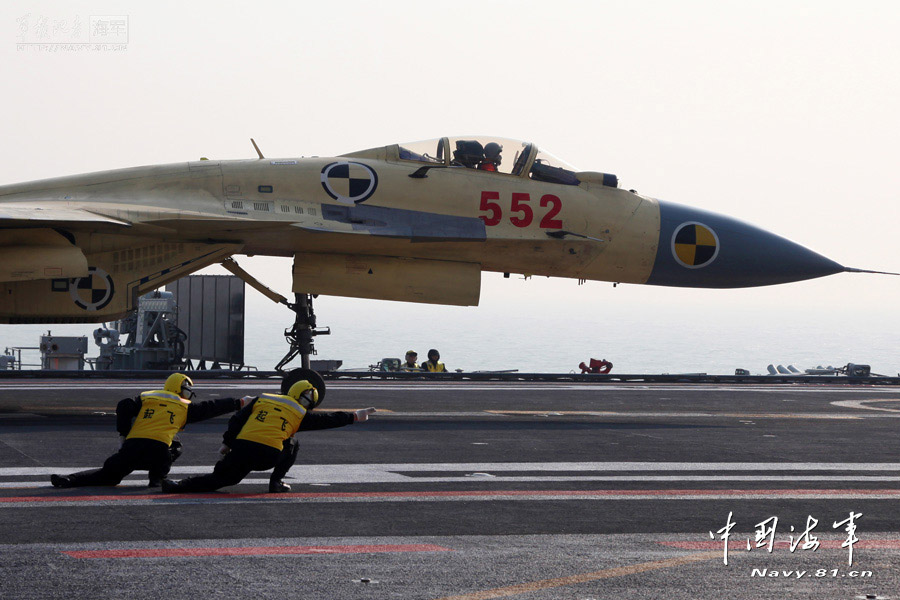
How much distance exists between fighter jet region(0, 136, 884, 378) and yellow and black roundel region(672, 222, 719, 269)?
27 mm

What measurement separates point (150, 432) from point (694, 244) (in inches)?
473

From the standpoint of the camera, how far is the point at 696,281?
21141 mm

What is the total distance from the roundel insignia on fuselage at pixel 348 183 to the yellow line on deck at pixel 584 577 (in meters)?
11.5

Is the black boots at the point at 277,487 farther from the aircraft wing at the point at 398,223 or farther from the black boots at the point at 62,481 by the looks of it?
the aircraft wing at the point at 398,223

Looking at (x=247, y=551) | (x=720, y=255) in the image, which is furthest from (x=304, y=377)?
(x=720, y=255)

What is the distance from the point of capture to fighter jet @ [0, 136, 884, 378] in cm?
1873

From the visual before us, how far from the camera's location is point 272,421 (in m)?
12.0

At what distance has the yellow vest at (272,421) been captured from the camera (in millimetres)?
11891

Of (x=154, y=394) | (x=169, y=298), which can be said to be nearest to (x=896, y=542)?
(x=154, y=394)

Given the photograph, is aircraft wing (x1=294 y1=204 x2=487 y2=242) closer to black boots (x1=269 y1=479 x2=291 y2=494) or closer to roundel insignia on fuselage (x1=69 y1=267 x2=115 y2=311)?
roundel insignia on fuselage (x1=69 y1=267 x2=115 y2=311)

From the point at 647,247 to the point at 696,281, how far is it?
1287 millimetres

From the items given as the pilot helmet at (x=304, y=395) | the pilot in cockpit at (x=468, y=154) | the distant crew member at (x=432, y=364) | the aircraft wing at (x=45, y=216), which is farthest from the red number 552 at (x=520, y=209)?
the distant crew member at (x=432, y=364)

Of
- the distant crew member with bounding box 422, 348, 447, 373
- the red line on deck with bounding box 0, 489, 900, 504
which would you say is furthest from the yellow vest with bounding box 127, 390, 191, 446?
the distant crew member with bounding box 422, 348, 447, 373

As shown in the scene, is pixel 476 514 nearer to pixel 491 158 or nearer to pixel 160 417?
pixel 160 417
